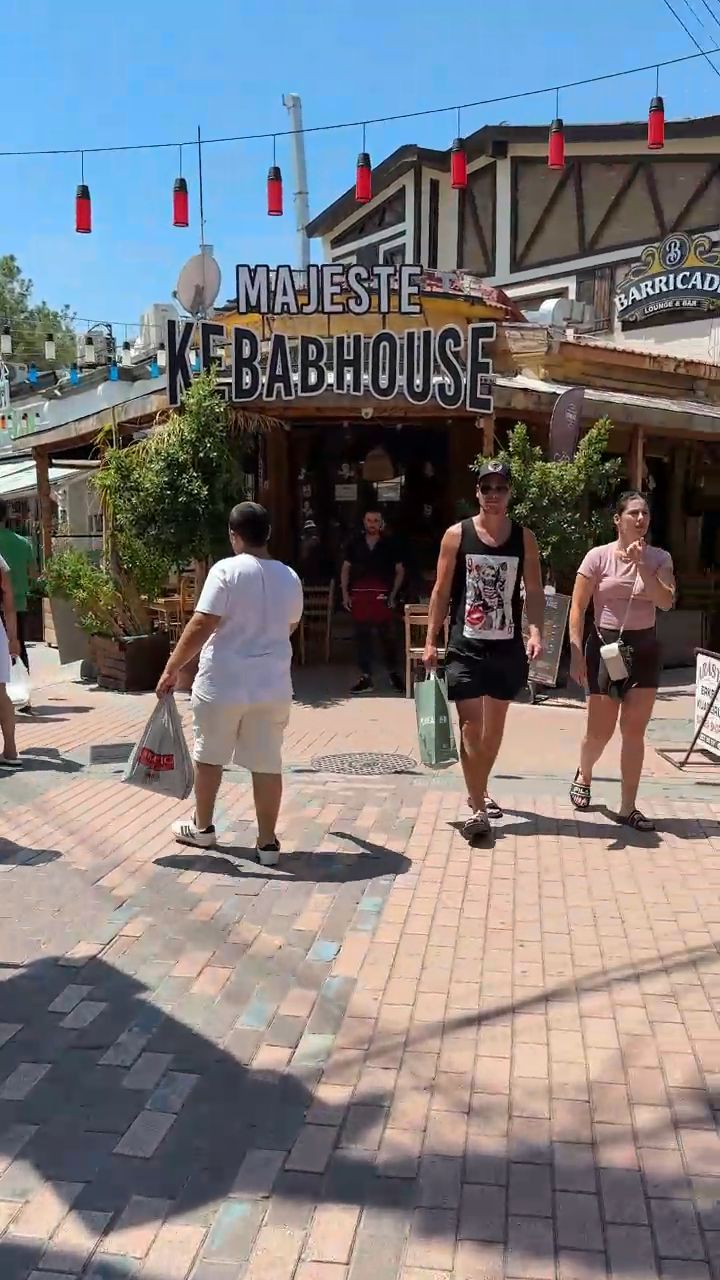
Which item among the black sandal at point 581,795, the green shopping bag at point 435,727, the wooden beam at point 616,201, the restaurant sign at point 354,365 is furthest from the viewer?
the wooden beam at point 616,201

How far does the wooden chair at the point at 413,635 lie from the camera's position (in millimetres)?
8930

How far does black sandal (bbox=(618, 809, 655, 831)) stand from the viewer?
17.1ft

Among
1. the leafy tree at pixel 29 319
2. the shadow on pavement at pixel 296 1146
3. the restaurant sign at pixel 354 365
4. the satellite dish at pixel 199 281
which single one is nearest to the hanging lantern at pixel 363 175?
the satellite dish at pixel 199 281

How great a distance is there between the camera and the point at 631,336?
19.1m

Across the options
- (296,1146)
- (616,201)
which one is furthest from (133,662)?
(616,201)

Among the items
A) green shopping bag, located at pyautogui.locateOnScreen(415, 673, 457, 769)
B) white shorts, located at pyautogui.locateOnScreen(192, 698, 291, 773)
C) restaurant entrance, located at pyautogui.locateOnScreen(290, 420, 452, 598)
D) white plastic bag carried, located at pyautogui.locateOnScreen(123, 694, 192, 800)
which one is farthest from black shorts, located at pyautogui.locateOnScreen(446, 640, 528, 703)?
restaurant entrance, located at pyautogui.locateOnScreen(290, 420, 452, 598)

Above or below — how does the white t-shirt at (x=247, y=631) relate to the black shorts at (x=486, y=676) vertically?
above

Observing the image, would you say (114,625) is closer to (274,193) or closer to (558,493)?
(558,493)

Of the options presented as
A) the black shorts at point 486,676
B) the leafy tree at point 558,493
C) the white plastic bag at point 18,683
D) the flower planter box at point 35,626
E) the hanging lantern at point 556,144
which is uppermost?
the hanging lantern at point 556,144

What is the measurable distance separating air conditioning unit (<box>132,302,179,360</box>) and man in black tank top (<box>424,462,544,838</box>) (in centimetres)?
1847

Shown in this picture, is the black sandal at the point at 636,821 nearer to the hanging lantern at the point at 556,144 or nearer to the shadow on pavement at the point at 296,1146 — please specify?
the shadow on pavement at the point at 296,1146

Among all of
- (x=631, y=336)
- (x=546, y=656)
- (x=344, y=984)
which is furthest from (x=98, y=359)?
(x=344, y=984)

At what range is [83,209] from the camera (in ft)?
38.3

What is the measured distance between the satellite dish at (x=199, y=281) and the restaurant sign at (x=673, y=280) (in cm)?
948
